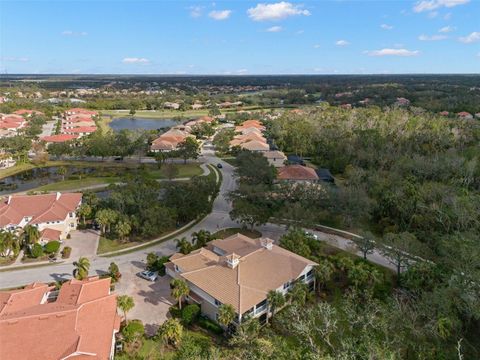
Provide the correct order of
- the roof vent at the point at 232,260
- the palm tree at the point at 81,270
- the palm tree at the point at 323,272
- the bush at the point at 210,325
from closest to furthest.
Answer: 1. the bush at the point at 210,325
2. the roof vent at the point at 232,260
3. the palm tree at the point at 323,272
4. the palm tree at the point at 81,270

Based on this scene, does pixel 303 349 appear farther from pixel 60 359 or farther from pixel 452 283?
pixel 60 359

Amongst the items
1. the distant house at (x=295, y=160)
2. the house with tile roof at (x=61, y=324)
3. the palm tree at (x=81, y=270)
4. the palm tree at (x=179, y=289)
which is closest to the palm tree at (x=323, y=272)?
the palm tree at (x=179, y=289)

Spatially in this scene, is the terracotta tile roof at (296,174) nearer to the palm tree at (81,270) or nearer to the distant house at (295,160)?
the distant house at (295,160)

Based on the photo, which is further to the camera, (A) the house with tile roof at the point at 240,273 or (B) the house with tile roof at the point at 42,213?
(B) the house with tile roof at the point at 42,213

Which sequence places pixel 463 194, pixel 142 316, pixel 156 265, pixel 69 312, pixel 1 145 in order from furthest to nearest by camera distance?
pixel 1 145 < pixel 463 194 < pixel 156 265 < pixel 142 316 < pixel 69 312

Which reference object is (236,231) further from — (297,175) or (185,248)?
(297,175)

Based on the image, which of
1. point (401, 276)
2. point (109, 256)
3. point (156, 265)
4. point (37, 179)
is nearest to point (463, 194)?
point (401, 276)

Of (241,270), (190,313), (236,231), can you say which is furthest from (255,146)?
(190,313)
